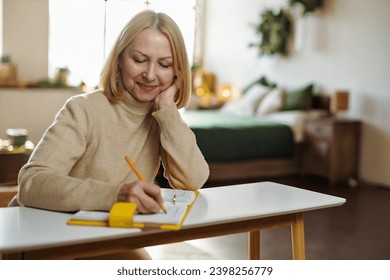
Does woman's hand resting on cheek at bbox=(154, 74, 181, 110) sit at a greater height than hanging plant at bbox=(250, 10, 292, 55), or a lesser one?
lesser

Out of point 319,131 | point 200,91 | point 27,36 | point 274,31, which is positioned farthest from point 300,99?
point 27,36

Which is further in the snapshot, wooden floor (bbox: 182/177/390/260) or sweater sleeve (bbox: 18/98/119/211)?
wooden floor (bbox: 182/177/390/260)

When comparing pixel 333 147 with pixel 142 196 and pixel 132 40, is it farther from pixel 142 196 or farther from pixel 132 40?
pixel 142 196

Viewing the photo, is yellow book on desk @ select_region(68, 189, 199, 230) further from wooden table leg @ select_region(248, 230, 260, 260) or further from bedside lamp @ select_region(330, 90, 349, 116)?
bedside lamp @ select_region(330, 90, 349, 116)

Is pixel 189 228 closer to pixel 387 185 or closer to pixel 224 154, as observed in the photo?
pixel 224 154

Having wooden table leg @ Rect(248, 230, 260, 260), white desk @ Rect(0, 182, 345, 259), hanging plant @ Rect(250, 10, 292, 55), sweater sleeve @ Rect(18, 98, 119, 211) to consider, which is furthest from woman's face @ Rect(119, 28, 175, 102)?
hanging plant @ Rect(250, 10, 292, 55)

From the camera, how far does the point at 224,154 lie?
475cm

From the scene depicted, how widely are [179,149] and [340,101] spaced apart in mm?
3766

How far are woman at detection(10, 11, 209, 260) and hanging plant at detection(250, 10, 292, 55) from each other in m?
4.56

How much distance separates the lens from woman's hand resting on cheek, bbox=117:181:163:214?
3.66ft

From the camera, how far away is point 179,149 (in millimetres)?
1520

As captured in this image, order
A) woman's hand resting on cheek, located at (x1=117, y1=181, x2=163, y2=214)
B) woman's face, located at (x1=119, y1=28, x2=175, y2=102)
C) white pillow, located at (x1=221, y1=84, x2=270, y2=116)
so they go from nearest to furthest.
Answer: woman's hand resting on cheek, located at (x1=117, y1=181, x2=163, y2=214) → woman's face, located at (x1=119, y1=28, x2=175, y2=102) → white pillow, located at (x1=221, y1=84, x2=270, y2=116)
